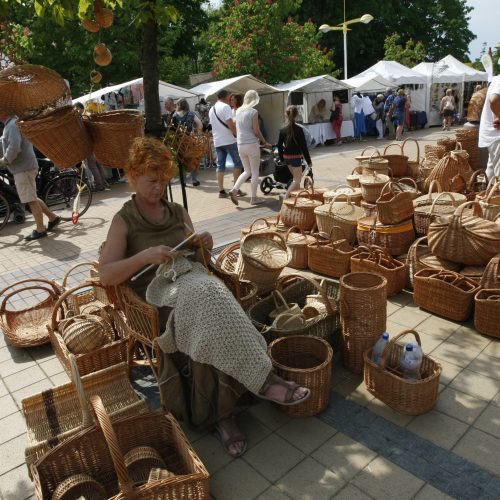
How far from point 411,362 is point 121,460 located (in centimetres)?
170

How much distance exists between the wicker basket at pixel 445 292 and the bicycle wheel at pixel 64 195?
19.8ft

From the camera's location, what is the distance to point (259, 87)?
45.4 feet

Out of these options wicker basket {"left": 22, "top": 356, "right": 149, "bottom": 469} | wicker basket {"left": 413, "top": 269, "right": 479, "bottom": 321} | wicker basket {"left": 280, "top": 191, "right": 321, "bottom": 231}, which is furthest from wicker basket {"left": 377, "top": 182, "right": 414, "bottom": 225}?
wicker basket {"left": 22, "top": 356, "right": 149, "bottom": 469}

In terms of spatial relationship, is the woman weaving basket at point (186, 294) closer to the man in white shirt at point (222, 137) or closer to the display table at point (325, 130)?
the man in white shirt at point (222, 137)

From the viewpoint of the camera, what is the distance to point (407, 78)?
17.3 metres

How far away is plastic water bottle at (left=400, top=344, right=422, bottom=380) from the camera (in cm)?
263

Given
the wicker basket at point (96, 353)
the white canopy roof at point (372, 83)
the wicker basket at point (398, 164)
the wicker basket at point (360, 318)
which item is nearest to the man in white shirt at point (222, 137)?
the wicker basket at point (398, 164)

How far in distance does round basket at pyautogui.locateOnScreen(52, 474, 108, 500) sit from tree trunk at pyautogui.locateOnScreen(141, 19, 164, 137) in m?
2.28

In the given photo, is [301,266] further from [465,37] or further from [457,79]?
[465,37]

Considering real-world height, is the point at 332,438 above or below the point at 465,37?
below

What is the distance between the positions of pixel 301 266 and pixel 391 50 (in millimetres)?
22335

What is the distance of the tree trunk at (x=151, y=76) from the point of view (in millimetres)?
3062

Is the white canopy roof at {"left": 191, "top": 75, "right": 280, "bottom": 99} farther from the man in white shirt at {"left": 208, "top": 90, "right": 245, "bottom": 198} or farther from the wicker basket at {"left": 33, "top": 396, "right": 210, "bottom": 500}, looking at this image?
the wicker basket at {"left": 33, "top": 396, "right": 210, "bottom": 500}

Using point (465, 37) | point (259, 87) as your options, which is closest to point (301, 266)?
point (259, 87)
